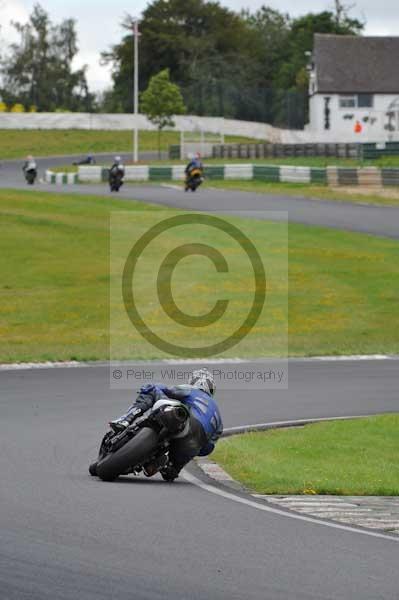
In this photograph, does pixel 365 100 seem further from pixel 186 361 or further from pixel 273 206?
pixel 186 361

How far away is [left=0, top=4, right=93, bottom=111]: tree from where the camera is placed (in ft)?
424

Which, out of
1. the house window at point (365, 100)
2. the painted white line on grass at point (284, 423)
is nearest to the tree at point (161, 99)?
the house window at point (365, 100)

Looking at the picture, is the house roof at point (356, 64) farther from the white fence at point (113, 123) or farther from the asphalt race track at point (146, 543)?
the asphalt race track at point (146, 543)

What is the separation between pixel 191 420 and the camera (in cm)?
1044

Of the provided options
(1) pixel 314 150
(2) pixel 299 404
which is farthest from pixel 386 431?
(1) pixel 314 150

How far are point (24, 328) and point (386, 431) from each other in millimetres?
11413

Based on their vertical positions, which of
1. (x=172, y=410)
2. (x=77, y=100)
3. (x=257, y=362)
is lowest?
(x=257, y=362)

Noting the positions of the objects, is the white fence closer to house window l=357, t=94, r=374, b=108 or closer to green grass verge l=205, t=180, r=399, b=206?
house window l=357, t=94, r=374, b=108

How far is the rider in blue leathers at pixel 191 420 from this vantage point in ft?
34.1

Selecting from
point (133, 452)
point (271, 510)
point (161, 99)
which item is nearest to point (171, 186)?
point (161, 99)

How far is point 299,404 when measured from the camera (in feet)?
54.4

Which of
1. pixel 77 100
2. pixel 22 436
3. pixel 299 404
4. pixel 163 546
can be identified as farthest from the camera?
pixel 77 100

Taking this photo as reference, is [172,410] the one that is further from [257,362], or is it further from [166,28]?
[166,28]

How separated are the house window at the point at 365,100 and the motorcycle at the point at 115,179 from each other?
44716 millimetres
